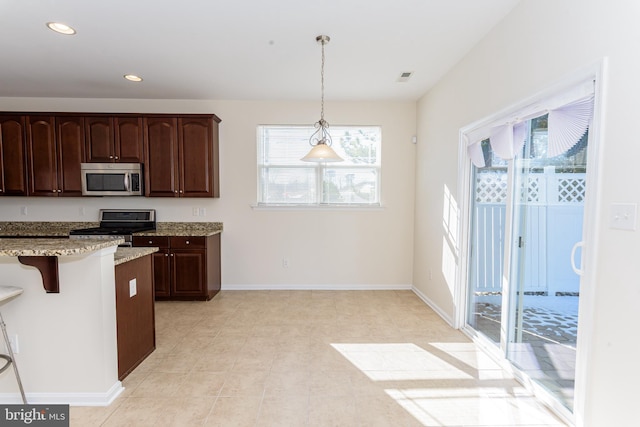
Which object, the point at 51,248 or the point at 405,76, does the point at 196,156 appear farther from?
the point at 405,76

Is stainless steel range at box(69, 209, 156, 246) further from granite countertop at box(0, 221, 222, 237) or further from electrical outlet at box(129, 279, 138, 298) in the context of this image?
electrical outlet at box(129, 279, 138, 298)

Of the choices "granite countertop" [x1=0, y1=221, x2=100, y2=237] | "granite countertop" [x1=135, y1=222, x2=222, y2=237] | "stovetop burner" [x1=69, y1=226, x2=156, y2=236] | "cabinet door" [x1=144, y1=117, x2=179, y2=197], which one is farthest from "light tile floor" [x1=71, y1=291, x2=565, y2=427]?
"granite countertop" [x1=0, y1=221, x2=100, y2=237]

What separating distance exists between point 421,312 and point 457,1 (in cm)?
309

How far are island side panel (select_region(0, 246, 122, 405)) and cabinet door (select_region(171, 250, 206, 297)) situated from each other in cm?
197

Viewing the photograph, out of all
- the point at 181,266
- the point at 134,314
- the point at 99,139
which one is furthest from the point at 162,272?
the point at 99,139

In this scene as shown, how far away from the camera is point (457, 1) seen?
221 centimetres

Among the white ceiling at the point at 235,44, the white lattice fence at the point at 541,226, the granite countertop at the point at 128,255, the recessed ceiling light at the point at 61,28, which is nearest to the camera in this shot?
the white lattice fence at the point at 541,226

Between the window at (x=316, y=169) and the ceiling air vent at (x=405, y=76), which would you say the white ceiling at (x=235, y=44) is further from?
the window at (x=316, y=169)

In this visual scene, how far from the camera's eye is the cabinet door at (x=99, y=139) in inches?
160

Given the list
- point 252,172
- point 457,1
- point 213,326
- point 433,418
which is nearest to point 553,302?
point 433,418

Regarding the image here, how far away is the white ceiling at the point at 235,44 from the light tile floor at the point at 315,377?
9.04ft

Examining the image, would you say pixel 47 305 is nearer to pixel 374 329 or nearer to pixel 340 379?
pixel 340 379

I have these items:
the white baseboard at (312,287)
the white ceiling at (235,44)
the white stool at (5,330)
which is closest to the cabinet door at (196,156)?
the white ceiling at (235,44)

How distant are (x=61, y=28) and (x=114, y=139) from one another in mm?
1710
